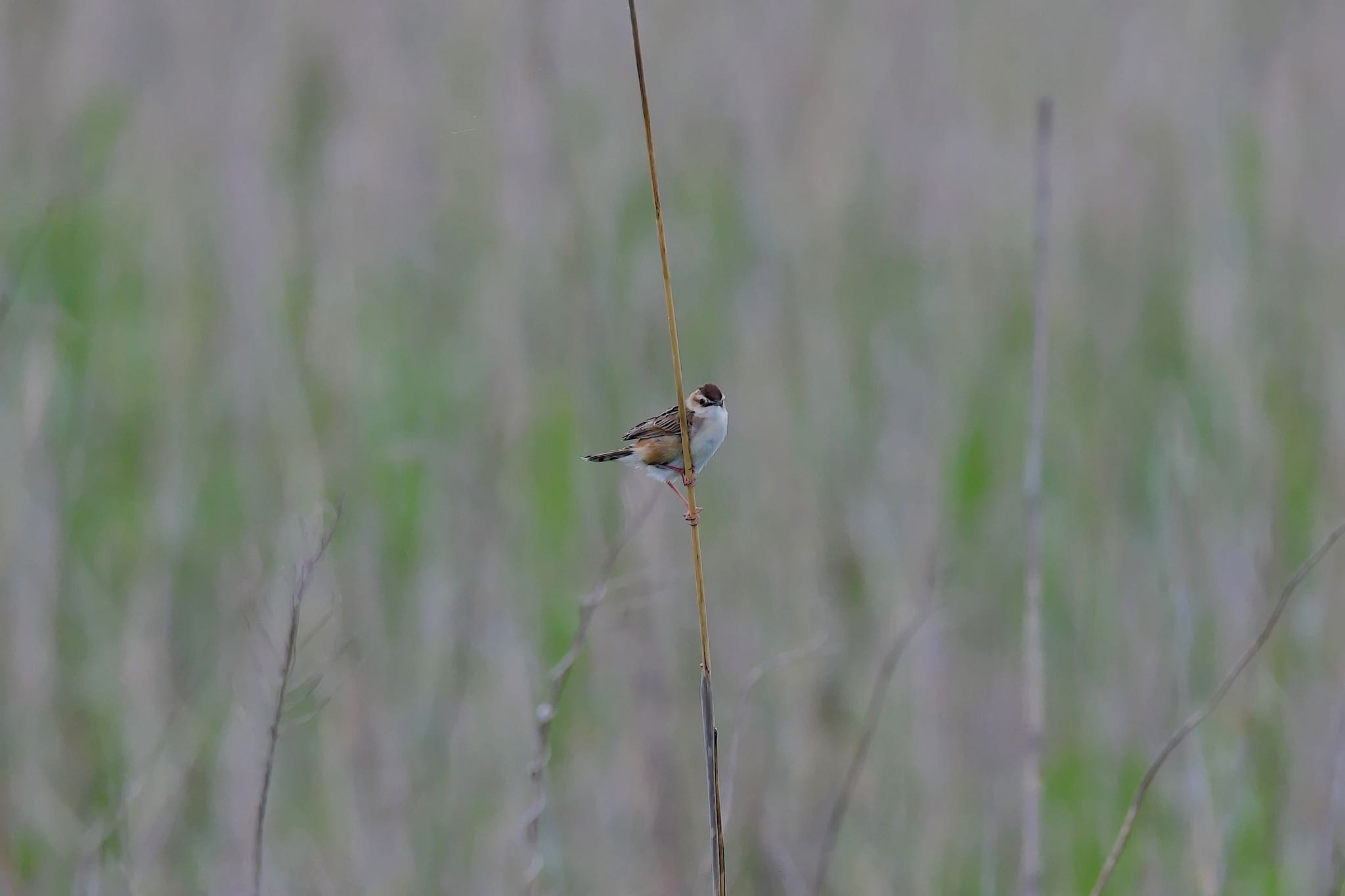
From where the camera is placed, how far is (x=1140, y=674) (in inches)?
110

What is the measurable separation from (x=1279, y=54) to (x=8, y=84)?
3465 millimetres

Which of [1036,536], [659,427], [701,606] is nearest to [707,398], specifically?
[659,427]

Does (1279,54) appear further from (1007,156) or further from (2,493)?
(2,493)

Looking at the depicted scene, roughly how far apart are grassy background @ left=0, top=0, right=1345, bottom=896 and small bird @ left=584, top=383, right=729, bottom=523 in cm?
17

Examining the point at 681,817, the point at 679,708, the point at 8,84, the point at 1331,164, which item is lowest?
the point at 681,817

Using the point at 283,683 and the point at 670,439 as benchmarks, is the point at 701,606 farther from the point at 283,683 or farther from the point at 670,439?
the point at 670,439

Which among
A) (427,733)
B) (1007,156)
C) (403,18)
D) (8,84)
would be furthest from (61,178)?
(1007,156)

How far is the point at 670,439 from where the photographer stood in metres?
2.05

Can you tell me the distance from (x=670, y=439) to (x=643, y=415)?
82cm

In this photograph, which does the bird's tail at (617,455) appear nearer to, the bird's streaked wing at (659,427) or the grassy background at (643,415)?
the bird's streaked wing at (659,427)

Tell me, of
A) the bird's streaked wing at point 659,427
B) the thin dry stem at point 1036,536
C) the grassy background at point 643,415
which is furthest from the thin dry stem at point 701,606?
the grassy background at point 643,415

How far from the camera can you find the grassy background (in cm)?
248

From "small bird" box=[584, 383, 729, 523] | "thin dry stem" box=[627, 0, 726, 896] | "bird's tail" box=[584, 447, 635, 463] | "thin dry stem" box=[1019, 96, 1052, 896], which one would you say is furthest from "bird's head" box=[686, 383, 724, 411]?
"thin dry stem" box=[627, 0, 726, 896]

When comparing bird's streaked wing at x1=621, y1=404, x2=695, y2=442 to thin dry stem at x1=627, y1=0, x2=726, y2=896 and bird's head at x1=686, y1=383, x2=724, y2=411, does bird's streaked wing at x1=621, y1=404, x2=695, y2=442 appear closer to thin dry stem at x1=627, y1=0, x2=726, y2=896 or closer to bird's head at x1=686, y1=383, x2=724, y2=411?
bird's head at x1=686, y1=383, x2=724, y2=411
